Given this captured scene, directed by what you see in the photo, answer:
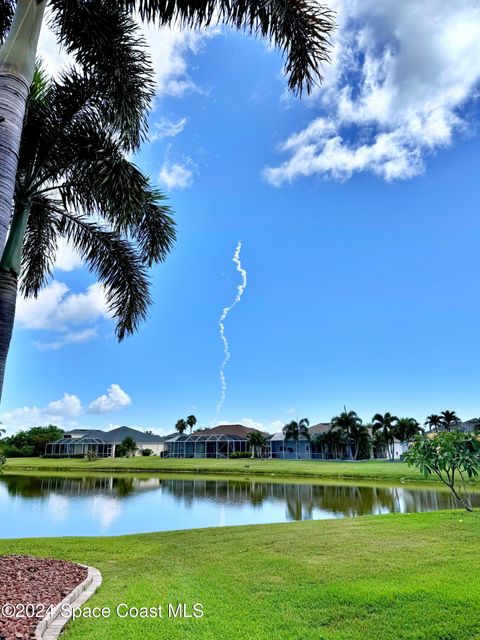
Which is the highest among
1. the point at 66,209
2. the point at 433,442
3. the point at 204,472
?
the point at 66,209

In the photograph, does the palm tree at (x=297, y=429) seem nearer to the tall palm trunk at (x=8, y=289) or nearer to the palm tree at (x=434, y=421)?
the palm tree at (x=434, y=421)

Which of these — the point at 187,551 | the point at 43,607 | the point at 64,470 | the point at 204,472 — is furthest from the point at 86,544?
the point at 64,470

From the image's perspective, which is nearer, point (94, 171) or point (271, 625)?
point (271, 625)

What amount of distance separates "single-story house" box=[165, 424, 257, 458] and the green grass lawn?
178 ft

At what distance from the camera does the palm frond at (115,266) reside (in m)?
8.26

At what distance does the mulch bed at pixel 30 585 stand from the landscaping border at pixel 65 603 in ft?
0.20

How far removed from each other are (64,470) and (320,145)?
4177 centimetres

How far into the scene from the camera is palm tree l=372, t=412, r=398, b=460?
197 ft

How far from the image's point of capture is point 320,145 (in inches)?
527

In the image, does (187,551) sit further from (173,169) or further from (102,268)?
(173,169)

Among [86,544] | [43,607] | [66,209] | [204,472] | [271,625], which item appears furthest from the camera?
[204,472]

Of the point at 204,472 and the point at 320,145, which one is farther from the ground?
the point at 320,145

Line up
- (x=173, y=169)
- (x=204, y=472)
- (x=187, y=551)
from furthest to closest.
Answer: (x=204, y=472)
(x=173, y=169)
(x=187, y=551)

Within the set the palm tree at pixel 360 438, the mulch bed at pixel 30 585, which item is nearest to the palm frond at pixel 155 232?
the mulch bed at pixel 30 585
